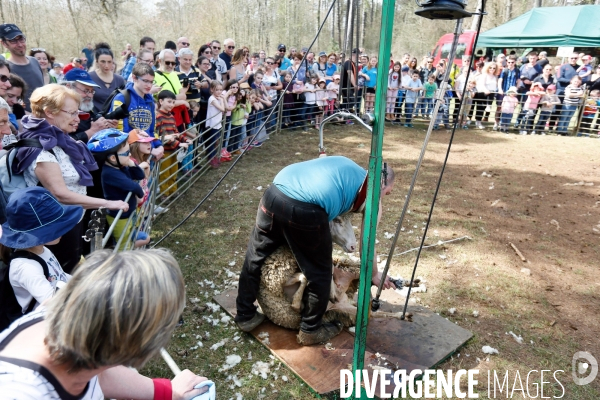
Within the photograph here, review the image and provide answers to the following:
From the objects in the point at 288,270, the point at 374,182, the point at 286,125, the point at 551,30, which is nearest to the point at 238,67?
the point at 286,125

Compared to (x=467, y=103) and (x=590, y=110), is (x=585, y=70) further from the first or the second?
(x=467, y=103)

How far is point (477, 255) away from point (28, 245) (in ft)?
15.2

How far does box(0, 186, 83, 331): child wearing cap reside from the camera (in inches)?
78.4

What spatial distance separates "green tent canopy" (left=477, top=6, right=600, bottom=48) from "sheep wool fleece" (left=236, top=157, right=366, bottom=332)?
1689cm

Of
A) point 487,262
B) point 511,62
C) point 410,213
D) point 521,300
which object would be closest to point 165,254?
point 521,300

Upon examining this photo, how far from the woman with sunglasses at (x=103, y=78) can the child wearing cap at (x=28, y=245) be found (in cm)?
367

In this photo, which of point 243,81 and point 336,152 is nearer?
point 243,81

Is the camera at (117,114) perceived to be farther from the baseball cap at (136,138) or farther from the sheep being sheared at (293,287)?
the sheep being sheared at (293,287)

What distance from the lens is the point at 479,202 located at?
685cm

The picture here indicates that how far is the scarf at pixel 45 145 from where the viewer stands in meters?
2.92

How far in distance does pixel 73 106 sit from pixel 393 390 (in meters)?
3.16

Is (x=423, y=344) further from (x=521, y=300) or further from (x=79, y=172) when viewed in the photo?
(x=79, y=172)

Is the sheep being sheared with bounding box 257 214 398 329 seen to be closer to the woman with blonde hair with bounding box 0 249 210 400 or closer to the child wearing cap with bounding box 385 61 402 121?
the woman with blonde hair with bounding box 0 249 210 400

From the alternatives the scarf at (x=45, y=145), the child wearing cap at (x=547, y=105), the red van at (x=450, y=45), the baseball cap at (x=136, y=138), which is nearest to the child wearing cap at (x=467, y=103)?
the child wearing cap at (x=547, y=105)
